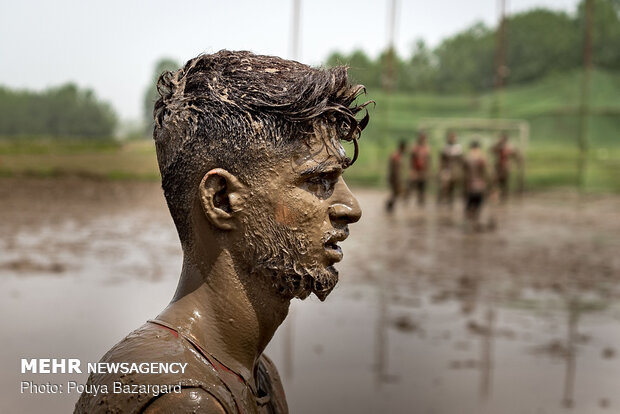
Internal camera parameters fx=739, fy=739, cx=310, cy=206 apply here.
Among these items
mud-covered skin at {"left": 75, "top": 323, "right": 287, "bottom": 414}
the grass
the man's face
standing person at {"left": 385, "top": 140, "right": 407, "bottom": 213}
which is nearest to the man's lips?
the man's face

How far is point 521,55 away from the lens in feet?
128

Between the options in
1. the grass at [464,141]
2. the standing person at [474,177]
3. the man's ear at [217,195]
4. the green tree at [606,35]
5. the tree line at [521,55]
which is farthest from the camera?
the tree line at [521,55]

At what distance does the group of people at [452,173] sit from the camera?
14.1m

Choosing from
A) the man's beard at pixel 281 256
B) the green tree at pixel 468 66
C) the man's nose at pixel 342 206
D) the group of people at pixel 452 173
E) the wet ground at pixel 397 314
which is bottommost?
the wet ground at pixel 397 314

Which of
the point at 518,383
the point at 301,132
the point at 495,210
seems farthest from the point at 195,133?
the point at 495,210

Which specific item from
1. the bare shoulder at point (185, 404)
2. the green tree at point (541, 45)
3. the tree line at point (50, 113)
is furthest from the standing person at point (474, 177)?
the green tree at point (541, 45)

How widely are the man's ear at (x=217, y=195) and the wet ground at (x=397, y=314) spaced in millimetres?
3415

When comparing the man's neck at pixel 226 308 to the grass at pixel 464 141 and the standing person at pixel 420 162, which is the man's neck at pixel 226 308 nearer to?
the standing person at pixel 420 162

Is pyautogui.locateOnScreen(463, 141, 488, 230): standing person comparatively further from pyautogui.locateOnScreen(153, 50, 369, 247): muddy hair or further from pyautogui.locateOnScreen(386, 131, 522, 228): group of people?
pyautogui.locateOnScreen(153, 50, 369, 247): muddy hair

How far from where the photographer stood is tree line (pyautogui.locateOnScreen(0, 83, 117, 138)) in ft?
79.4

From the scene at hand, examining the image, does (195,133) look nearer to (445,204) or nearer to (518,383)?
(518,383)

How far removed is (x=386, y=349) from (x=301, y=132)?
4.91m

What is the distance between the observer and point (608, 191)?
928 inches

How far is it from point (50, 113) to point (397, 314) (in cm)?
1987
